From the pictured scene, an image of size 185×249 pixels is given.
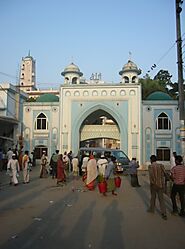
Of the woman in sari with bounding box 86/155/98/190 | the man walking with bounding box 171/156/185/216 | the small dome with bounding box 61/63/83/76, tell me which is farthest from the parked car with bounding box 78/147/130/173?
the small dome with bounding box 61/63/83/76

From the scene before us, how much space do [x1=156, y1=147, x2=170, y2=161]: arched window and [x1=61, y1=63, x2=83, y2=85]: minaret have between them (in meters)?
11.6

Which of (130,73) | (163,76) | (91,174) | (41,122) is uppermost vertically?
(163,76)

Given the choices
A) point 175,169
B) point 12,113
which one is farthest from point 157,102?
point 175,169

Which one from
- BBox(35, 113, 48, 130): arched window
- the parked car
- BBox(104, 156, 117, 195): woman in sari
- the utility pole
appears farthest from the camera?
BBox(35, 113, 48, 130): arched window

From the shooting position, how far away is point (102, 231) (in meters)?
6.48

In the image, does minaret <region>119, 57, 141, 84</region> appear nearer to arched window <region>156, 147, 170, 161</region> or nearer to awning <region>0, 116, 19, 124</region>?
arched window <region>156, 147, 170, 161</region>

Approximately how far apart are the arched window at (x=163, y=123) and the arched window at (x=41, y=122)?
436 inches

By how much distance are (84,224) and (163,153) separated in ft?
79.7

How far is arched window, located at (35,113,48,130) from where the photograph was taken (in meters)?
32.6

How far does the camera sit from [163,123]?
101ft

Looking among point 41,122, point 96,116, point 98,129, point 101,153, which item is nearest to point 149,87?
point 96,116

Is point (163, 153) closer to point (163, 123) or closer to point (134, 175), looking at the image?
point (163, 123)

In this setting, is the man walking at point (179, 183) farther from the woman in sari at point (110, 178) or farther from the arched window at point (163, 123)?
the arched window at point (163, 123)

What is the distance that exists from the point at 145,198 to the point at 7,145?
21547 mm
